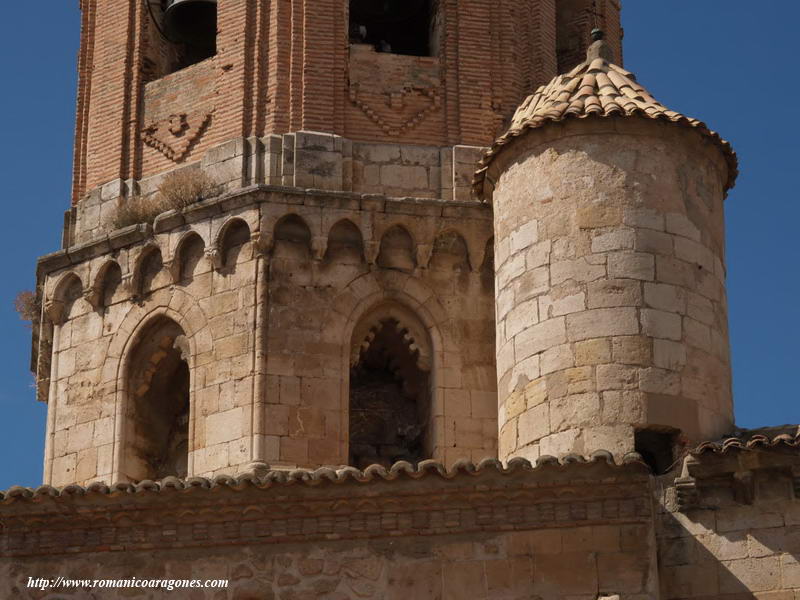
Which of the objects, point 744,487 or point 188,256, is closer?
point 744,487

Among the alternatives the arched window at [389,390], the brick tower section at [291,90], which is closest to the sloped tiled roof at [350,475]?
the arched window at [389,390]

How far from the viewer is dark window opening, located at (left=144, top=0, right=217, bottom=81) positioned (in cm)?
2117

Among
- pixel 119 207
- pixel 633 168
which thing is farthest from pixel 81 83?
pixel 633 168

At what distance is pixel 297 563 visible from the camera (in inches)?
622

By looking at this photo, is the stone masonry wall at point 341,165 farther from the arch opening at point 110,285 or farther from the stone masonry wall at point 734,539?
the stone masonry wall at point 734,539

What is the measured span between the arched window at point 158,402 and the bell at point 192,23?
3329mm

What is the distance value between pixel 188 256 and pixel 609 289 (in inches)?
168

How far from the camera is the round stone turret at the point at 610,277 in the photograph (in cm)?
1652

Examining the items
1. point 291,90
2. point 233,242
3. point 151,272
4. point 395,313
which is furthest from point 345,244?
point 151,272

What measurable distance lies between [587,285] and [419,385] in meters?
2.78

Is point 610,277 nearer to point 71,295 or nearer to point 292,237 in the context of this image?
point 292,237

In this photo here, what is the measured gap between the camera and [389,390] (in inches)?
765

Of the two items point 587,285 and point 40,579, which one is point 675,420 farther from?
point 40,579

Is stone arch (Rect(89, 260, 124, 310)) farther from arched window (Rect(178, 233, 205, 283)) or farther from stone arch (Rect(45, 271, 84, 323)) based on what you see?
arched window (Rect(178, 233, 205, 283))
